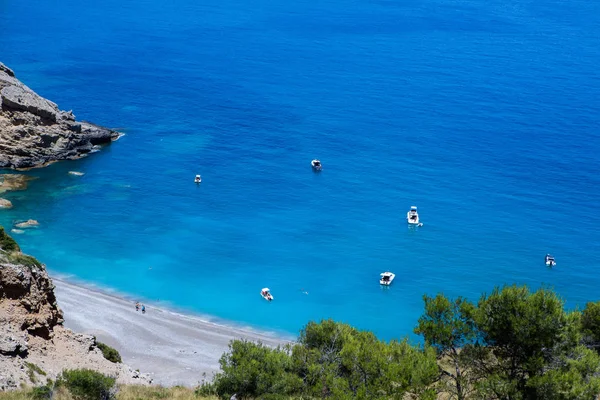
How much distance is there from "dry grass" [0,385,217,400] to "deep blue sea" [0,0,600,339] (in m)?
26.8

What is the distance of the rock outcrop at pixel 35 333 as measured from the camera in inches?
1369

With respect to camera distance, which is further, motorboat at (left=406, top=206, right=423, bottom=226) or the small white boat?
A: motorboat at (left=406, top=206, right=423, bottom=226)

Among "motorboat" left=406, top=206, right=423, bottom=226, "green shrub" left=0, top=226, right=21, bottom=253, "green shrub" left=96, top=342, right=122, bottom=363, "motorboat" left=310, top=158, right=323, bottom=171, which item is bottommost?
"green shrub" left=96, top=342, right=122, bottom=363

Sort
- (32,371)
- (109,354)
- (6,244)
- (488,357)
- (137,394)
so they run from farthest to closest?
(109,354), (6,244), (32,371), (137,394), (488,357)

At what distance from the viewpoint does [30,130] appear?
79562mm

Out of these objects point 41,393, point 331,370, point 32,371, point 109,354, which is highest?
point 331,370

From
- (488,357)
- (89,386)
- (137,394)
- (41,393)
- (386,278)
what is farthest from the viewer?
(386,278)

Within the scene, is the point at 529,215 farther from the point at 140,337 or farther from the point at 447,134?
the point at 140,337

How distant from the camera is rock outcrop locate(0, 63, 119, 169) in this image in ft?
255

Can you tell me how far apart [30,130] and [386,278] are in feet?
137

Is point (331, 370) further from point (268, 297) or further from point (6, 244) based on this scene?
point (268, 297)

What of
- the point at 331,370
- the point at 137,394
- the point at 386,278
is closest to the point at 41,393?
the point at 137,394

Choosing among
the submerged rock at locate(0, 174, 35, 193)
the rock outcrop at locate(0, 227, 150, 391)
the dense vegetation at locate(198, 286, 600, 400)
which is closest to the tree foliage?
the dense vegetation at locate(198, 286, 600, 400)

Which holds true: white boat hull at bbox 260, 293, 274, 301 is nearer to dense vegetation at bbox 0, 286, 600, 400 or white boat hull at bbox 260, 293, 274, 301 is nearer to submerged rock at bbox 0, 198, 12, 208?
submerged rock at bbox 0, 198, 12, 208
